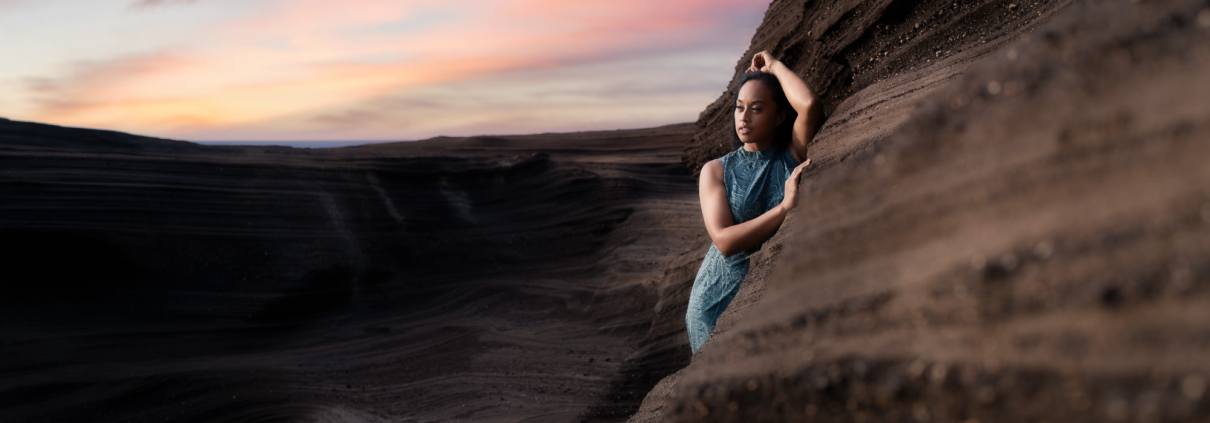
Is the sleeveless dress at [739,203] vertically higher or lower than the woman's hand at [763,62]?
lower

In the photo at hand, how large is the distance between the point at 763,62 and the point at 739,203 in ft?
1.35

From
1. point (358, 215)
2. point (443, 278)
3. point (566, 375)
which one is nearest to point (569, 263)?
point (443, 278)

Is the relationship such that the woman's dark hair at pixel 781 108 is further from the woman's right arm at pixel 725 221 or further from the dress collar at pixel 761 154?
the woman's right arm at pixel 725 221

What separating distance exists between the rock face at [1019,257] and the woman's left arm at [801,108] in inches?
61.9

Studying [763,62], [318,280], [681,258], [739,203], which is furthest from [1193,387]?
[318,280]

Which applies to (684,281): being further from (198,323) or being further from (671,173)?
(671,173)

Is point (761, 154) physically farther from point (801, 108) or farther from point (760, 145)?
point (801, 108)

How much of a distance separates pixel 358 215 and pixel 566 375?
246cm

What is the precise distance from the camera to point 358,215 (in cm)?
657

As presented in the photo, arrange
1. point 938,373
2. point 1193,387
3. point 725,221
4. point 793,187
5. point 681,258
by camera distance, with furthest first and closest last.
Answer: point 681,258
point 725,221
point 793,187
point 938,373
point 1193,387

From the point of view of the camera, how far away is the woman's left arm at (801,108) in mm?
2500

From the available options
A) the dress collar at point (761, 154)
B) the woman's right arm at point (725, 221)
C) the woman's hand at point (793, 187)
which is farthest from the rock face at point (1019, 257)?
the dress collar at point (761, 154)

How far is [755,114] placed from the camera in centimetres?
263

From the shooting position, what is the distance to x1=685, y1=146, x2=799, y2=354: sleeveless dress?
259cm
